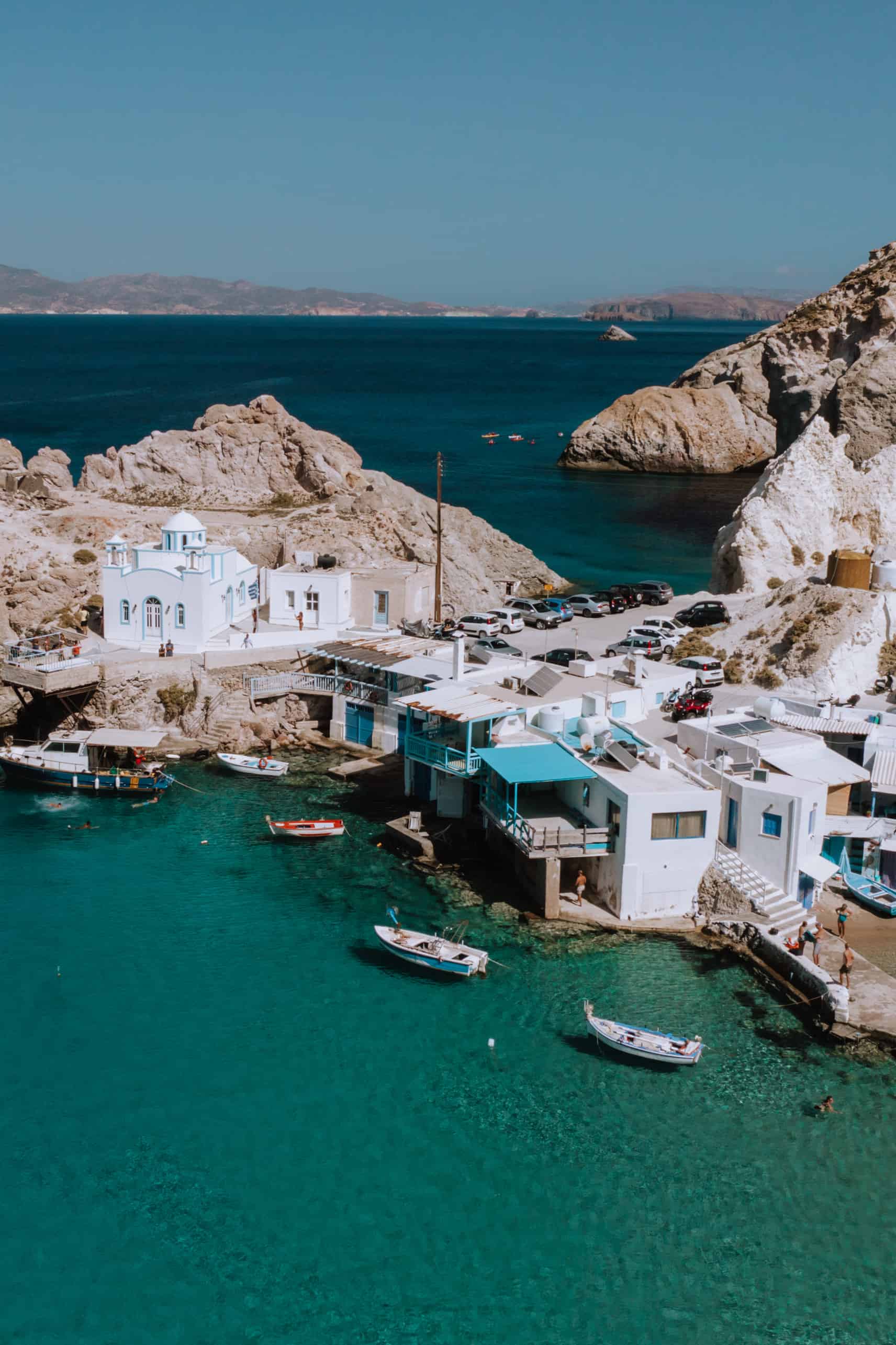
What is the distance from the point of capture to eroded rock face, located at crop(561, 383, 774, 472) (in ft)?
408

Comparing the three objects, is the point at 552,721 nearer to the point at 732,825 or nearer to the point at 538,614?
the point at 732,825

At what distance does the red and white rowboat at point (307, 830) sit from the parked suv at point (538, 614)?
822 inches

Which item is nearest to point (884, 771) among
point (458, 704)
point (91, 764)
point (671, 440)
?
point (458, 704)

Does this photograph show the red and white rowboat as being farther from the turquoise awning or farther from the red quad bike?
the red quad bike

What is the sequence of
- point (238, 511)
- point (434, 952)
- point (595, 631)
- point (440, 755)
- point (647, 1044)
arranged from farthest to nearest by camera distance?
point (238, 511)
point (595, 631)
point (440, 755)
point (434, 952)
point (647, 1044)

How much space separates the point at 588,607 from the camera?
60.4m

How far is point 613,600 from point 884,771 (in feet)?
83.0

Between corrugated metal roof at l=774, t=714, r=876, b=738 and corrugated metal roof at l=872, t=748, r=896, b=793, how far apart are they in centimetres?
157

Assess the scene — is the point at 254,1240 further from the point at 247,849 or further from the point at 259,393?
the point at 259,393

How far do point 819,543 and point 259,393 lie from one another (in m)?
128

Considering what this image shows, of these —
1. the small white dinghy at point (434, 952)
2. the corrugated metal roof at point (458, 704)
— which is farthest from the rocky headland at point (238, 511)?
the small white dinghy at point (434, 952)

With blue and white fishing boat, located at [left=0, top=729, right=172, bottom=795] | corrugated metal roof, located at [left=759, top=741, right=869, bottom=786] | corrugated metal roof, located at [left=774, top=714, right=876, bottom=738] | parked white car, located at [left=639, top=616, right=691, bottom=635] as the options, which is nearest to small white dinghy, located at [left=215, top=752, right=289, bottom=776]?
blue and white fishing boat, located at [left=0, top=729, right=172, bottom=795]

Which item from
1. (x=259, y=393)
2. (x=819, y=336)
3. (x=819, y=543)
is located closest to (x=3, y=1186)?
(x=819, y=543)

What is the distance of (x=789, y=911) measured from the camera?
3422cm
